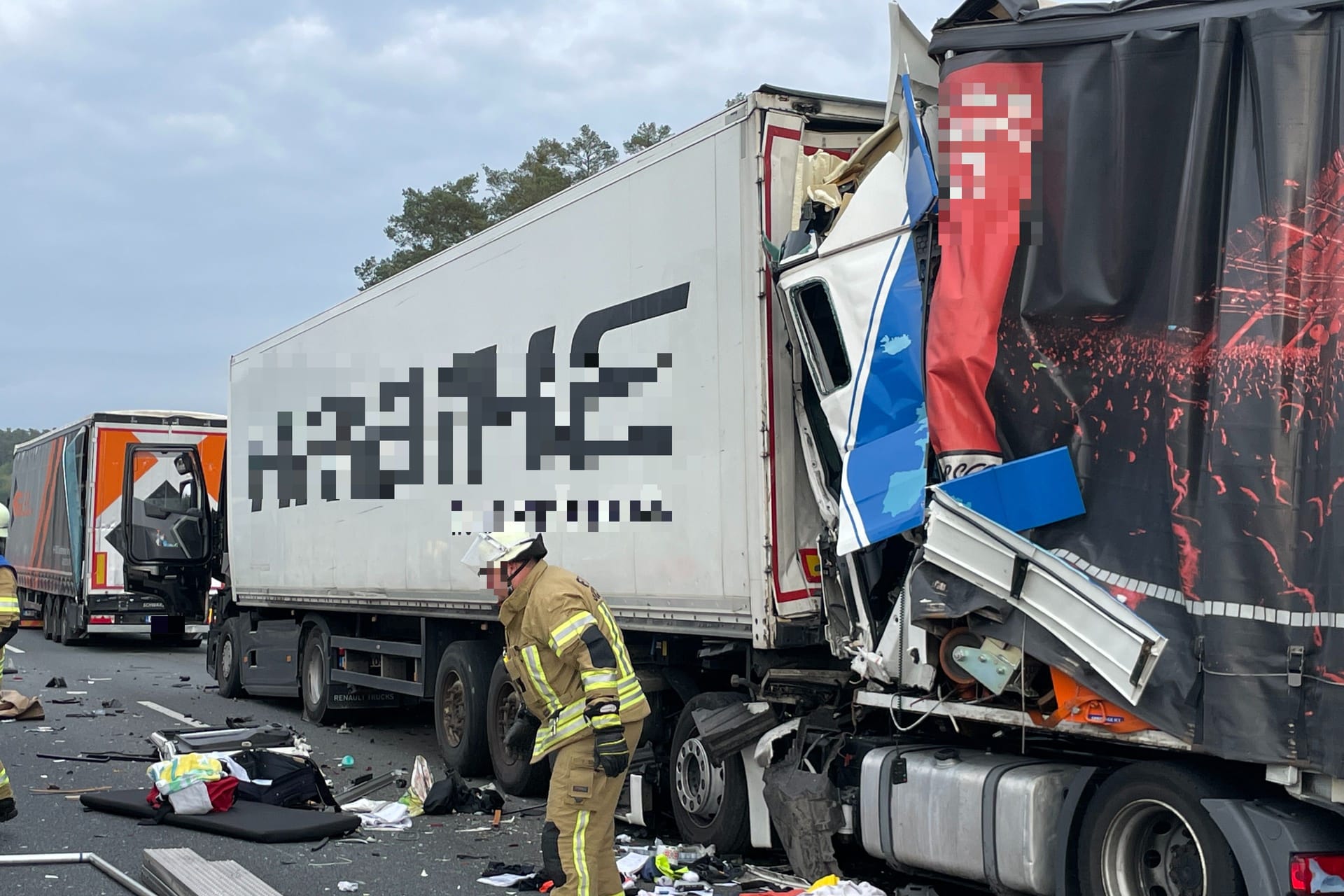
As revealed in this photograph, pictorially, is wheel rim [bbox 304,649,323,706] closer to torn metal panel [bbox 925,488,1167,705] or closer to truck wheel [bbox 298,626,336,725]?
truck wheel [bbox 298,626,336,725]

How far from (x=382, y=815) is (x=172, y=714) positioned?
6.37 meters

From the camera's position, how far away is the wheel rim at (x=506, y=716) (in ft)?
28.8

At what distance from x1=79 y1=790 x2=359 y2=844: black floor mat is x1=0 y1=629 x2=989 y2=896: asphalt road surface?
2.1 inches

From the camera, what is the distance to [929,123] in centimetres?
554

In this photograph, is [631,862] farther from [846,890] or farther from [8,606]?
[8,606]

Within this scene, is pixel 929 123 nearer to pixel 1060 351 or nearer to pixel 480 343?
pixel 1060 351

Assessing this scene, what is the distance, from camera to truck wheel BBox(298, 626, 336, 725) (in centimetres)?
1255

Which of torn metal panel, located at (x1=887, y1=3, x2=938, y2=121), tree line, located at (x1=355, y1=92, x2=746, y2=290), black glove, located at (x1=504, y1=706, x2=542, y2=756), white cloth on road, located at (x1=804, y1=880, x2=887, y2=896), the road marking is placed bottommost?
the road marking

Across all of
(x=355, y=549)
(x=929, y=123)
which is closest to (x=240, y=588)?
(x=355, y=549)

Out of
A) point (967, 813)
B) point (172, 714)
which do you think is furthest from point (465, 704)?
point (172, 714)

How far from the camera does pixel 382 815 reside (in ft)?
26.2

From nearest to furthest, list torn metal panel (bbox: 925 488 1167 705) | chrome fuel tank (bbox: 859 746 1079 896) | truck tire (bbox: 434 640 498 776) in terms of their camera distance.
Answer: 1. torn metal panel (bbox: 925 488 1167 705)
2. chrome fuel tank (bbox: 859 746 1079 896)
3. truck tire (bbox: 434 640 498 776)

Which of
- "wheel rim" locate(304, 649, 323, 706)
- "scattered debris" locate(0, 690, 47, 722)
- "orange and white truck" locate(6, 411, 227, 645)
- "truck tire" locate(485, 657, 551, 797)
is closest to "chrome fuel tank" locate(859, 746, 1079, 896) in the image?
"truck tire" locate(485, 657, 551, 797)

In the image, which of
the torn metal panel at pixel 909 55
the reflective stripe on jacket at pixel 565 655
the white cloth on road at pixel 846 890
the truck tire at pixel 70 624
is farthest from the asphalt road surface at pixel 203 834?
the truck tire at pixel 70 624
